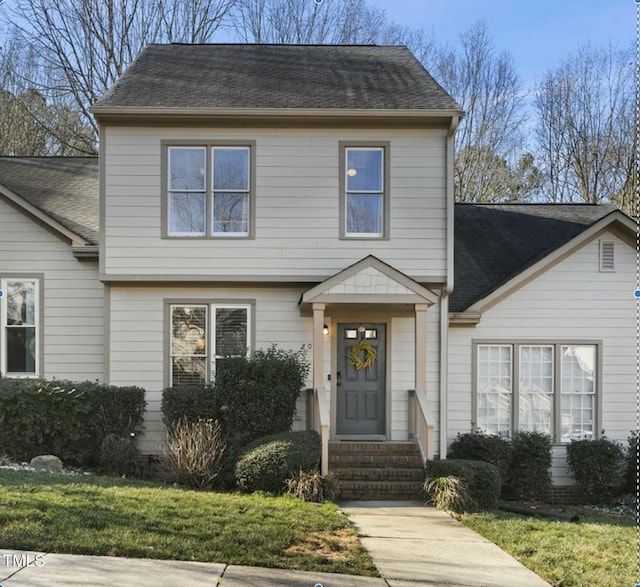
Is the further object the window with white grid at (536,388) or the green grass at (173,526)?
the window with white grid at (536,388)

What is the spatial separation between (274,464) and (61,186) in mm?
8591

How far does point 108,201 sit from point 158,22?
1542 cm

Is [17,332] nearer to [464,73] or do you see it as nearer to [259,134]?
[259,134]

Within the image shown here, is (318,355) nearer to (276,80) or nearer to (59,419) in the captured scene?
(59,419)

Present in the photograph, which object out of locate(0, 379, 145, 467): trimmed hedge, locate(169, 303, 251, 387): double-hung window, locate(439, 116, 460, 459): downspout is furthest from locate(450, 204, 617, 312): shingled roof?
locate(0, 379, 145, 467): trimmed hedge

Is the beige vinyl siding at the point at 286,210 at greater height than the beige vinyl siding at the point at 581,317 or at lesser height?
greater

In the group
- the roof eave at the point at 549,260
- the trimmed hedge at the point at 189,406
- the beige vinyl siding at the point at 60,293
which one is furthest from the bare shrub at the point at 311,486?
the beige vinyl siding at the point at 60,293

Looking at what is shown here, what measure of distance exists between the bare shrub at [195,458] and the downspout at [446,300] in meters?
4.07


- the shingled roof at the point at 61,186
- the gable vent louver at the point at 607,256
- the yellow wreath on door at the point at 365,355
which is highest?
the shingled roof at the point at 61,186

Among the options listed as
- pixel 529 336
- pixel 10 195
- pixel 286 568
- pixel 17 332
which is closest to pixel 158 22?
pixel 10 195

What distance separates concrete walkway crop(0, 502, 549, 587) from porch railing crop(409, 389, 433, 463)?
294 cm

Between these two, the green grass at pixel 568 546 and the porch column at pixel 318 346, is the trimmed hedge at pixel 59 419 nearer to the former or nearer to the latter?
the porch column at pixel 318 346

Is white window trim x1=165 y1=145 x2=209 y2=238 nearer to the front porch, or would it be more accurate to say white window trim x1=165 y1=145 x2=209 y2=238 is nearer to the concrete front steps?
the front porch

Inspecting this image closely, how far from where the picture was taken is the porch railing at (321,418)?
10.2 meters
